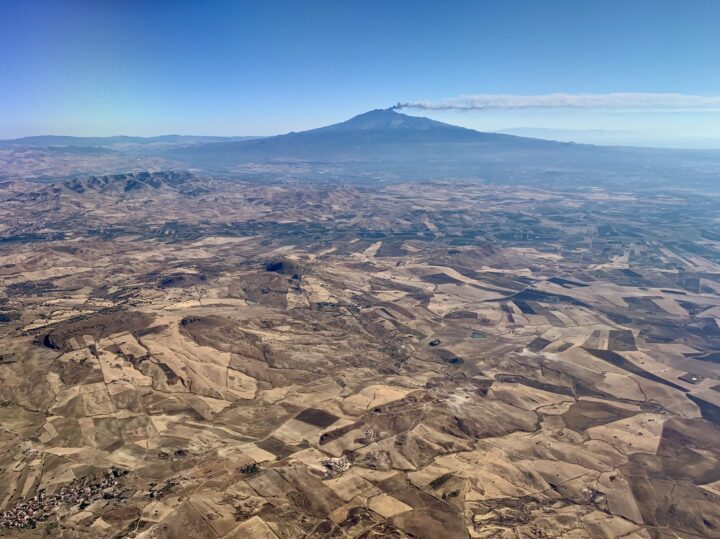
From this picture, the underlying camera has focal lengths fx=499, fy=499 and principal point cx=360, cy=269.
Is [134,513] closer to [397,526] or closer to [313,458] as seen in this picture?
[313,458]

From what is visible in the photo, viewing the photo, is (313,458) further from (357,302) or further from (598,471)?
(357,302)

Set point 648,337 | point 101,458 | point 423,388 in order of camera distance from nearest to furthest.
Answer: point 101,458, point 423,388, point 648,337

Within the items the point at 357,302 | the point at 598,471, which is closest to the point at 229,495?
the point at 598,471

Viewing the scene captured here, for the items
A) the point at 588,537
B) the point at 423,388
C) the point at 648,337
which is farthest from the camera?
the point at 648,337

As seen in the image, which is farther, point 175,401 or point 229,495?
point 175,401

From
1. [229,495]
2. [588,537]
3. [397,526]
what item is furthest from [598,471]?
[229,495]

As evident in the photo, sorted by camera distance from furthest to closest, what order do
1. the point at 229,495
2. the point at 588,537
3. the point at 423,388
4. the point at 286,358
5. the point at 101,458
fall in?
the point at 286,358 < the point at 423,388 < the point at 101,458 < the point at 229,495 < the point at 588,537

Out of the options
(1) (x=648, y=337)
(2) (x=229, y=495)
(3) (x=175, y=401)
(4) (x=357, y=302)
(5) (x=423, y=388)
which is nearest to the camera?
(2) (x=229, y=495)

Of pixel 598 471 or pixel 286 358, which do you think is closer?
pixel 598 471
